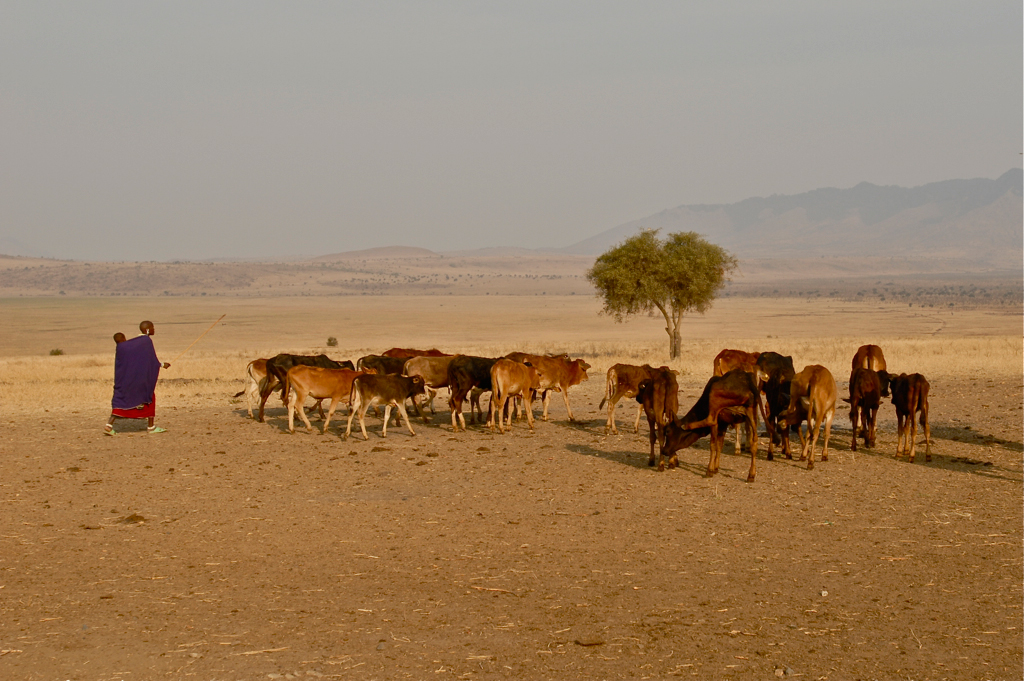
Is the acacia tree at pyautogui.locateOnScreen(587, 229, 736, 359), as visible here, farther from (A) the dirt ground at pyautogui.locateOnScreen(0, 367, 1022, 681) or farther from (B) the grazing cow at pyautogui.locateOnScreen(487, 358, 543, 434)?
(A) the dirt ground at pyautogui.locateOnScreen(0, 367, 1022, 681)

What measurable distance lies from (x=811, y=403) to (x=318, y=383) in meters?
8.45

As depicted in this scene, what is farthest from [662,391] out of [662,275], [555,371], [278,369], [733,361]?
[662,275]

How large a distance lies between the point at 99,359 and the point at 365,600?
102ft

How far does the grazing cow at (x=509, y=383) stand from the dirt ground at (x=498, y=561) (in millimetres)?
1316

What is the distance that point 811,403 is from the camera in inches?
569

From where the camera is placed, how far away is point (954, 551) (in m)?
10.1

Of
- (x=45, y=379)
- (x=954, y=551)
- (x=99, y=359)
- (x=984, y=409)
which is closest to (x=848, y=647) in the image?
(x=954, y=551)

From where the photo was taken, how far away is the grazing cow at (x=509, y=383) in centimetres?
1739

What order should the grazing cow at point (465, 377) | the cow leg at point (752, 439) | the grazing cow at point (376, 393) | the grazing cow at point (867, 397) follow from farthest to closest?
the grazing cow at point (465, 377), the grazing cow at point (376, 393), the grazing cow at point (867, 397), the cow leg at point (752, 439)

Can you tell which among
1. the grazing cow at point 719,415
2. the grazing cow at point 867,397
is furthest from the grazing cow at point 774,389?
the grazing cow at point 867,397

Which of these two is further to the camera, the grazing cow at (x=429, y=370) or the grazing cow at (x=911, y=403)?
the grazing cow at (x=429, y=370)

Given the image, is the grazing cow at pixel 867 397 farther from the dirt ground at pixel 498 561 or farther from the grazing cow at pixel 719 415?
the grazing cow at pixel 719 415

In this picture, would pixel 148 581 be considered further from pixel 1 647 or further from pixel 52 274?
pixel 52 274

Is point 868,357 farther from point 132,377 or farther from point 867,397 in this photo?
point 132,377
